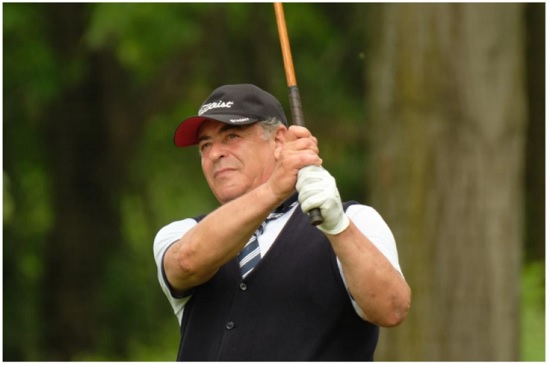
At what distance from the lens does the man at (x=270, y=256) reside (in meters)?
3.77

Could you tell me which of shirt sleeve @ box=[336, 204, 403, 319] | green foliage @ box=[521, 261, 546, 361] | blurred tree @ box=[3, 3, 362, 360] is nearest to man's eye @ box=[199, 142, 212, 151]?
shirt sleeve @ box=[336, 204, 403, 319]

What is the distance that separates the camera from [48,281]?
599 inches

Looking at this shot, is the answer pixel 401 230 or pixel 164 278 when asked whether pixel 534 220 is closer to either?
pixel 401 230

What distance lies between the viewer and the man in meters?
3.77

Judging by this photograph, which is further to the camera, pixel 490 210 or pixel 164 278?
pixel 490 210

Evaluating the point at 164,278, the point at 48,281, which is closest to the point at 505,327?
the point at 164,278

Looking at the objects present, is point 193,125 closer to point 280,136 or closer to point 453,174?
point 280,136

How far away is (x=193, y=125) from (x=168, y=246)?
44 cm

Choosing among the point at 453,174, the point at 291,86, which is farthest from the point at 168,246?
the point at 453,174

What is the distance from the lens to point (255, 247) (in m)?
4.17

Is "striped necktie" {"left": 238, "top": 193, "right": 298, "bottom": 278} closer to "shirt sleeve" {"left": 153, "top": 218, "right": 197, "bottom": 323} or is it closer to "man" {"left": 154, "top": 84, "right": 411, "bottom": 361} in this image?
"man" {"left": 154, "top": 84, "right": 411, "bottom": 361}

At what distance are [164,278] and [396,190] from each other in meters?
4.29

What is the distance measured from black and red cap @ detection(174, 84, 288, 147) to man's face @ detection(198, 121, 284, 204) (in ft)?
0.16

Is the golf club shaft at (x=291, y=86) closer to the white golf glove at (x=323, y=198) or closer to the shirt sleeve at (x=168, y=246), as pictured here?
the white golf glove at (x=323, y=198)
